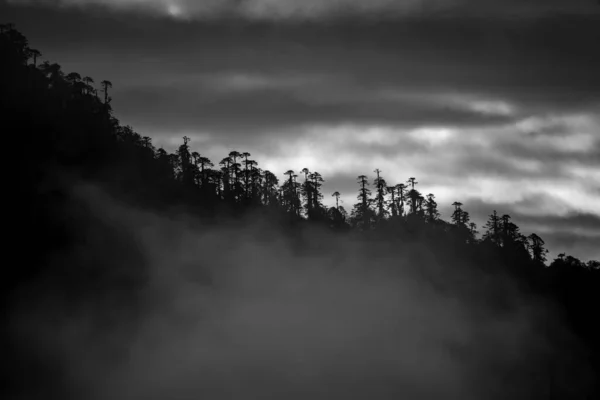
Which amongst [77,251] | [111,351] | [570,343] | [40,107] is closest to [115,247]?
[77,251]

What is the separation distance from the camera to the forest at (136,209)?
83.9 metres

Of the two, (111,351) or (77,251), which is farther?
(111,351)

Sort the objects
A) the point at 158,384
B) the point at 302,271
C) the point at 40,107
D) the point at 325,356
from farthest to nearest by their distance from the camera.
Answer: the point at 302,271 < the point at 325,356 < the point at 158,384 < the point at 40,107

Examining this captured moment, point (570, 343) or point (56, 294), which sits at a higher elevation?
point (56, 294)

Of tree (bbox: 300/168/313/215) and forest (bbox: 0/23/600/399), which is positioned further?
tree (bbox: 300/168/313/215)

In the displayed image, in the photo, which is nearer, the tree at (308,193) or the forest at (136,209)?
the forest at (136,209)

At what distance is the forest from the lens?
8394 centimetres

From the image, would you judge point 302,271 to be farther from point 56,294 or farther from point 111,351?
point 56,294

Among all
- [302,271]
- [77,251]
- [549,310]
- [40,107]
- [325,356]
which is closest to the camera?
[77,251]

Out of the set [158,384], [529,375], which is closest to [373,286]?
[529,375]

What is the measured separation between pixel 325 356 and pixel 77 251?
2234 inches

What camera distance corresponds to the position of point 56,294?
8819 cm

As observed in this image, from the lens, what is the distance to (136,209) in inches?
4338

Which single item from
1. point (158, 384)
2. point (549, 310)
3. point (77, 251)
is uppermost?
point (77, 251)
